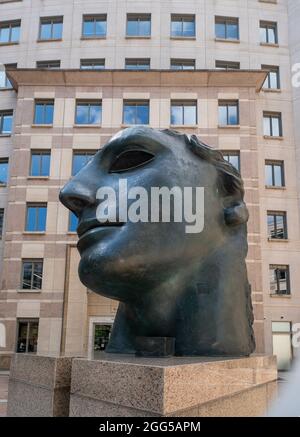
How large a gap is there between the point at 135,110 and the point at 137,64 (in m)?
3.63

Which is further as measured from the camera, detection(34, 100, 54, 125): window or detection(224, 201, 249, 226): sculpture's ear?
detection(34, 100, 54, 125): window

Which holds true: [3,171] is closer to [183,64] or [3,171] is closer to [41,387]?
[183,64]

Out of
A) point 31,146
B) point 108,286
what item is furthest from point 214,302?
point 31,146

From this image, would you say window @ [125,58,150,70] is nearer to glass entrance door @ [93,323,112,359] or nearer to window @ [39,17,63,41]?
window @ [39,17,63,41]

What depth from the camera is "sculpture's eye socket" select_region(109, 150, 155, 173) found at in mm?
4043

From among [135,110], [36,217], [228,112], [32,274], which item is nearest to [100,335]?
[32,274]


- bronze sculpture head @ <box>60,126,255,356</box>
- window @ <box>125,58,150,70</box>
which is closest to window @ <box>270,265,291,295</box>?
window @ <box>125,58,150,70</box>

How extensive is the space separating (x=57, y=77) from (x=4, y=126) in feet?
15.7

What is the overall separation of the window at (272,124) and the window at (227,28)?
569cm

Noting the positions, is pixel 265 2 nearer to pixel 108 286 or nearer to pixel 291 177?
pixel 291 177

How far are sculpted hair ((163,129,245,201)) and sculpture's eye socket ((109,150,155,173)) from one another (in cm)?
43

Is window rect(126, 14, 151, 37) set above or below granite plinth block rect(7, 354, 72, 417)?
above

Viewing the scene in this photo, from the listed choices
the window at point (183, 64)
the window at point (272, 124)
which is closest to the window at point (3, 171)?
the window at point (183, 64)
